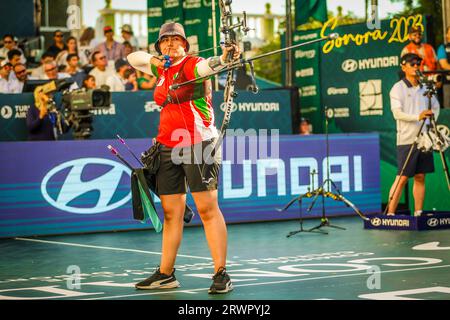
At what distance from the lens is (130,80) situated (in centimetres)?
1852

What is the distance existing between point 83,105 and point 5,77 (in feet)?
10.5

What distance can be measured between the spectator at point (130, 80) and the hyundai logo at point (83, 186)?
13.1ft

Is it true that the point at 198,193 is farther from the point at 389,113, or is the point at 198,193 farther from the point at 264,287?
the point at 389,113

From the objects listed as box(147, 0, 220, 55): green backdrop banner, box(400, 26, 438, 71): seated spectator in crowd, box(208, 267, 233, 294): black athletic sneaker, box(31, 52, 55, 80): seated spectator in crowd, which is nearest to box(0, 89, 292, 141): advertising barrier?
box(147, 0, 220, 55): green backdrop banner

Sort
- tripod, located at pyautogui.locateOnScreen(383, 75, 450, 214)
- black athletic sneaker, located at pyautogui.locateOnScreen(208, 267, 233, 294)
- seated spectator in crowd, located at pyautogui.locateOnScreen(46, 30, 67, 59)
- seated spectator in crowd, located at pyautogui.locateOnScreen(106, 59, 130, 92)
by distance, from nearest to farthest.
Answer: black athletic sneaker, located at pyautogui.locateOnScreen(208, 267, 233, 294)
tripod, located at pyautogui.locateOnScreen(383, 75, 450, 214)
seated spectator in crowd, located at pyautogui.locateOnScreen(106, 59, 130, 92)
seated spectator in crowd, located at pyautogui.locateOnScreen(46, 30, 67, 59)

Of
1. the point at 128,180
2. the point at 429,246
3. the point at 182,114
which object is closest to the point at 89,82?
the point at 128,180

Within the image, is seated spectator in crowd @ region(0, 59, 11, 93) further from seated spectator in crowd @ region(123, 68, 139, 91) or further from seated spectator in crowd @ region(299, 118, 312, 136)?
seated spectator in crowd @ region(299, 118, 312, 136)

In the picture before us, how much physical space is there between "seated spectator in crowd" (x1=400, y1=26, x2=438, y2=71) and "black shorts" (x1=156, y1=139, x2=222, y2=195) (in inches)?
378

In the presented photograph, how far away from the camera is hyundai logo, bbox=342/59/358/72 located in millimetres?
19031

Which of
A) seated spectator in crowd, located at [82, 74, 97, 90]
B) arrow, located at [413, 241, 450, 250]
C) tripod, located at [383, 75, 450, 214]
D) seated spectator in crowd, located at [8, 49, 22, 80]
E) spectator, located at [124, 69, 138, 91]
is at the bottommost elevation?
arrow, located at [413, 241, 450, 250]

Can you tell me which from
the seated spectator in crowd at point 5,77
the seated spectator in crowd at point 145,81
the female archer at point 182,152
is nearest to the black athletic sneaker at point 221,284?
the female archer at point 182,152

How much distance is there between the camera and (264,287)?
8.70 metres

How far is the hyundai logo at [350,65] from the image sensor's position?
1903 centimetres
